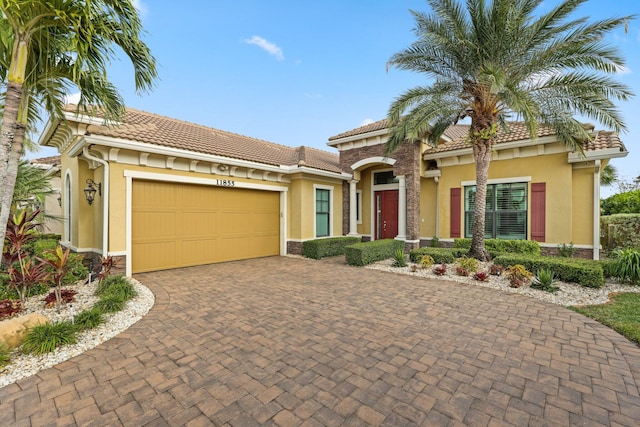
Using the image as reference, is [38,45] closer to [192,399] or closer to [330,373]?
[192,399]

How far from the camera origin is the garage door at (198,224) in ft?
26.7

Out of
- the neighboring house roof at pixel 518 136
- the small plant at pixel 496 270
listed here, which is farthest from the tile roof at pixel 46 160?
the small plant at pixel 496 270

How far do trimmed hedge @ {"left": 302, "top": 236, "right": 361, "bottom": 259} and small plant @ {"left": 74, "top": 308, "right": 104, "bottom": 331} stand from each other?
7.36 metres

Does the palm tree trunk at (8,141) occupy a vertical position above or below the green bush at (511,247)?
above

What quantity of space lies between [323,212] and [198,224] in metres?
5.55

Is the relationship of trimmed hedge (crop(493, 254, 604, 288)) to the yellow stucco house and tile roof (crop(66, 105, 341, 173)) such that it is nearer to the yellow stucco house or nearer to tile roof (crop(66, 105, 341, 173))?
the yellow stucco house

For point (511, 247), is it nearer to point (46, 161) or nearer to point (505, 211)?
point (505, 211)

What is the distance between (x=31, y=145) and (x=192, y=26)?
883cm

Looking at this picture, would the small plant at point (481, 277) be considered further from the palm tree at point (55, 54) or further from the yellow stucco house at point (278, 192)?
the palm tree at point (55, 54)

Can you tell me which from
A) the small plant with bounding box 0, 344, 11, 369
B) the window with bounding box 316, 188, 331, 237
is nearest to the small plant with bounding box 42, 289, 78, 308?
the small plant with bounding box 0, 344, 11, 369

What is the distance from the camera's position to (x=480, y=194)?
9.32 metres

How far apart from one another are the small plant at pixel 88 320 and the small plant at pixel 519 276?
8.53 metres

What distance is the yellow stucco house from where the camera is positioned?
7.86 metres

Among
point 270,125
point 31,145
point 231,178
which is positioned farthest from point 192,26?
point 270,125
